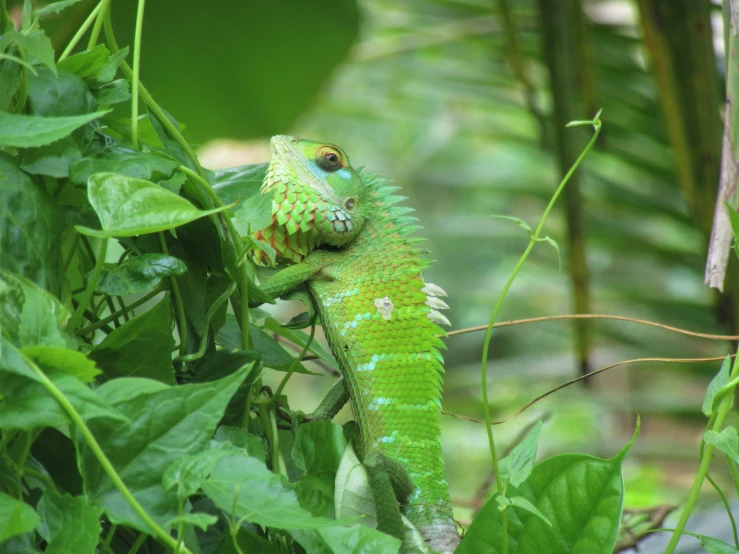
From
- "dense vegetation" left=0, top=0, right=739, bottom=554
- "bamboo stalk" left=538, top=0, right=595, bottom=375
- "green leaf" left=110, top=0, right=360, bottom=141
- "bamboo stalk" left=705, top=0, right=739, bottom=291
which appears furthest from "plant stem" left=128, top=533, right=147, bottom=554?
"green leaf" left=110, top=0, right=360, bottom=141

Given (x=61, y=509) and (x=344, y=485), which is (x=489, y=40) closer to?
(x=344, y=485)

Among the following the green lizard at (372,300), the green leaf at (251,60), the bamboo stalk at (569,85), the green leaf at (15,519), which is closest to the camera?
the green leaf at (15,519)

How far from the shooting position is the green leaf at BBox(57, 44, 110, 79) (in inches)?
34.7

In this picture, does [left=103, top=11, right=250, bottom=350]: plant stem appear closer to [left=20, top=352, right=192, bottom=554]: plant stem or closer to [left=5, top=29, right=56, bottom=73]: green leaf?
[left=5, top=29, right=56, bottom=73]: green leaf

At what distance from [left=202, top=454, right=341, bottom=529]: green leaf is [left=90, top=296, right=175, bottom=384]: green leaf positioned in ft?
0.64

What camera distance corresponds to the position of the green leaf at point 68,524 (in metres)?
0.65

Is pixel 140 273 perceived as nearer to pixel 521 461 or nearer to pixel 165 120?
pixel 165 120

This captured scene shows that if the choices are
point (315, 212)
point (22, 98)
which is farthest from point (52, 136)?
point (315, 212)

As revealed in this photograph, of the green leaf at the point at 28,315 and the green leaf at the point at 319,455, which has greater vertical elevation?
the green leaf at the point at 28,315

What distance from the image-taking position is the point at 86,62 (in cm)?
89

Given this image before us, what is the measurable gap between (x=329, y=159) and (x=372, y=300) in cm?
30

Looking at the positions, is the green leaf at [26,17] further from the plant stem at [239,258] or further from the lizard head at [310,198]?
the lizard head at [310,198]

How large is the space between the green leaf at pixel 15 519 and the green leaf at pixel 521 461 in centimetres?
44

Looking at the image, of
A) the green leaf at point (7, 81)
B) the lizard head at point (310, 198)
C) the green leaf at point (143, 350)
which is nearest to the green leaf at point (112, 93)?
the green leaf at point (7, 81)
